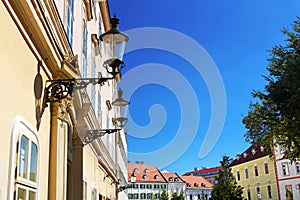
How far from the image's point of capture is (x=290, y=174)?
4216 cm

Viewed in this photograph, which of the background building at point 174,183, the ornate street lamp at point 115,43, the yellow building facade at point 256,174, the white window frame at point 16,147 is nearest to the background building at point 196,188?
the background building at point 174,183

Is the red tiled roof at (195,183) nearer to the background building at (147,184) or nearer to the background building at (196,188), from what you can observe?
the background building at (196,188)

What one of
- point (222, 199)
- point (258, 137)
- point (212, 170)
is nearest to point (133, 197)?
point (222, 199)

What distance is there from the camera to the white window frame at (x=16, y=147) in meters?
3.17

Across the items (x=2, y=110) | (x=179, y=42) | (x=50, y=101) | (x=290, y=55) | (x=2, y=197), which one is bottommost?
(x=2, y=197)

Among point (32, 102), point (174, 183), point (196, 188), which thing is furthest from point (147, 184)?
point (32, 102)

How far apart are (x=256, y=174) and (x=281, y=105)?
3620 cm

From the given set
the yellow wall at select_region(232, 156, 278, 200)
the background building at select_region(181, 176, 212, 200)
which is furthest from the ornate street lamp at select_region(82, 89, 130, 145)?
the background building at select_region(181, 176, 212, 200)

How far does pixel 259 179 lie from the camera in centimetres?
4919

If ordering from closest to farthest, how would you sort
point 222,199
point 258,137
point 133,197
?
point 258,137, point 222,199, point 133,197

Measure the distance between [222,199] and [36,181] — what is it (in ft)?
121

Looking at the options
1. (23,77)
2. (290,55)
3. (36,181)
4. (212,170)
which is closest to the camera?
(23,77)

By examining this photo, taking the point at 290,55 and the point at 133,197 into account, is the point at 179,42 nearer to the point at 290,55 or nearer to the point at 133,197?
the point at 290,55

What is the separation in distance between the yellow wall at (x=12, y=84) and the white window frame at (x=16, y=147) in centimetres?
5
